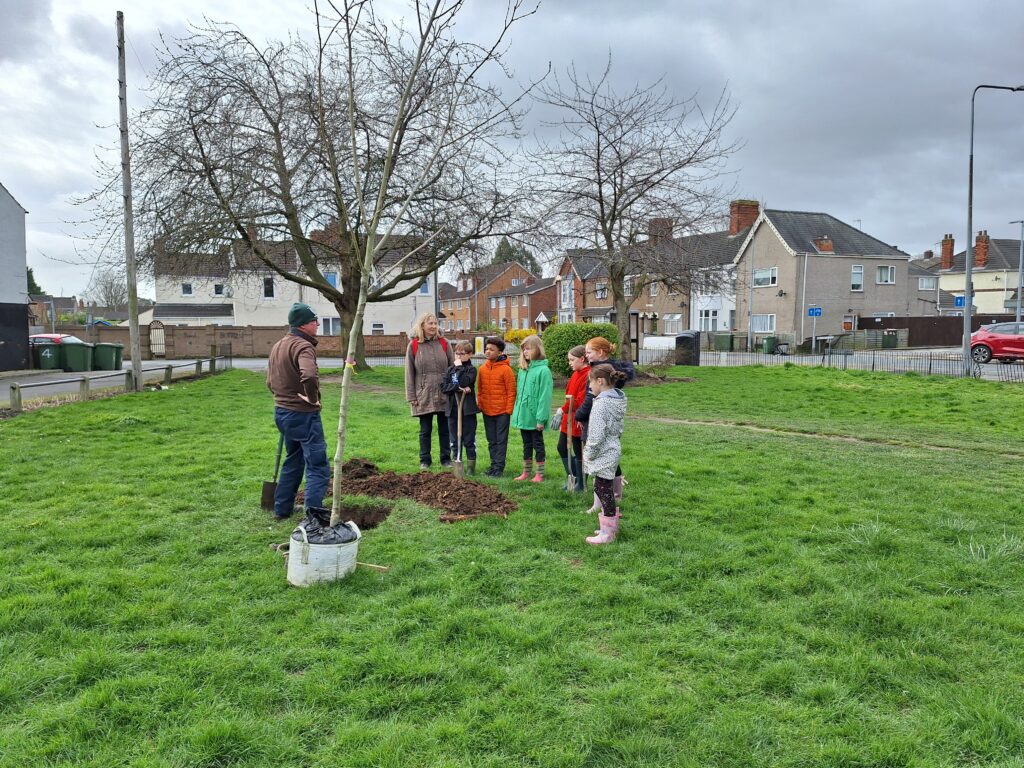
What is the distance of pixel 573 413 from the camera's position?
276 inches

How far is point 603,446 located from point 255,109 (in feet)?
53.8

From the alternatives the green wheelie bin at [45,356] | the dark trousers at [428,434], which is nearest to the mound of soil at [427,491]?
the dark trousers at [428,434]

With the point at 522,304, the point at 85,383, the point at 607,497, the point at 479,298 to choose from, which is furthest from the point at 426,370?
the point at 479,298

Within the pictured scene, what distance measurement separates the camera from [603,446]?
224 inches

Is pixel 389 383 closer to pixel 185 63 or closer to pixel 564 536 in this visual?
pixel 185 63

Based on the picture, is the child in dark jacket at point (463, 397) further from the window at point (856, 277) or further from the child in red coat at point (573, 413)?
the window at point (856, 277)

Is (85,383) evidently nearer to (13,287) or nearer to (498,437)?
(498,437)

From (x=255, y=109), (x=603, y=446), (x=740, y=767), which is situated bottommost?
(x=740, y=767)

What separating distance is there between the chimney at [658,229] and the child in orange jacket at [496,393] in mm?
14350

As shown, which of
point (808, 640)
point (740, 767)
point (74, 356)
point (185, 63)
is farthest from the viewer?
point (74, 356)

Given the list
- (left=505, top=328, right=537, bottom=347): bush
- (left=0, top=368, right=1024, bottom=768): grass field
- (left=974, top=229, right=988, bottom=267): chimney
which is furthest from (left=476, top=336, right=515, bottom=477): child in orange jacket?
(left=974, top=229, right=988, bottom=267): chimney

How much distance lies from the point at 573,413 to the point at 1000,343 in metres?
26.5

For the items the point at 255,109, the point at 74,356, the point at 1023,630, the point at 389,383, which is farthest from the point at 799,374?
the point at 74,356

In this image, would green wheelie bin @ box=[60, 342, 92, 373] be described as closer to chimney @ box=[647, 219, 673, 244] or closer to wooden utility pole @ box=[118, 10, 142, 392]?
wooden utility pole @ box=[118, 10, 142, 392]
